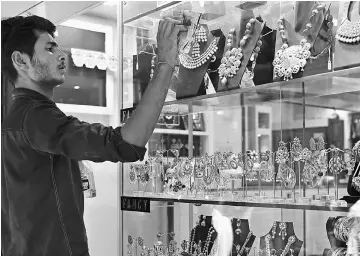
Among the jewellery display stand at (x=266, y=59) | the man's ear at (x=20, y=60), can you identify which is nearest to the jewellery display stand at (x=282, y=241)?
the jewellery display stand at (x=266, y=59)

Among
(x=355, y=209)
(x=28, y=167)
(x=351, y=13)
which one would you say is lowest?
(x=355, y=209)

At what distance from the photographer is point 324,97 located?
1842 mm

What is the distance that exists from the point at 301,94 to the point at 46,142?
0.98 m

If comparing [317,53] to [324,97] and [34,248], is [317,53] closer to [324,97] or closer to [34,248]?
[324,97]

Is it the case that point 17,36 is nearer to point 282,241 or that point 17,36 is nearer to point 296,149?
point 296,149

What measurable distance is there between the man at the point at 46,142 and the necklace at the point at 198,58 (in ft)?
1.87

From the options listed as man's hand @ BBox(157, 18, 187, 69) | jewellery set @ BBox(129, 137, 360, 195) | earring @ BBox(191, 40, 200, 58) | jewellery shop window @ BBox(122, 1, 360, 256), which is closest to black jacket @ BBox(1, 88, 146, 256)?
man's hand @ BBox(157, 18, 187, 69)

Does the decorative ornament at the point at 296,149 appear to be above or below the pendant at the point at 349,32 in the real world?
below

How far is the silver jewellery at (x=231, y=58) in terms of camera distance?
6.18ft

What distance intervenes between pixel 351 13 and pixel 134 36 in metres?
1.11

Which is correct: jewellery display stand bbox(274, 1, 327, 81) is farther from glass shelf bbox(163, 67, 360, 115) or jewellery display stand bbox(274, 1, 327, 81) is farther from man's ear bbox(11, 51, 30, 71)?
man's ear bbox(11, 51, 30, 71)

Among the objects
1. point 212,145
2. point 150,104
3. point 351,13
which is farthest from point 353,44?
point 212,145

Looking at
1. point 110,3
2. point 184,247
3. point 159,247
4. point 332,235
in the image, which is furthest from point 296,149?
point 110,3

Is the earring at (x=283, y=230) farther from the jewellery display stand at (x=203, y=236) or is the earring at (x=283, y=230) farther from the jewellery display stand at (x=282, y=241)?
the jewellery display stand at (x=203, y=236)
